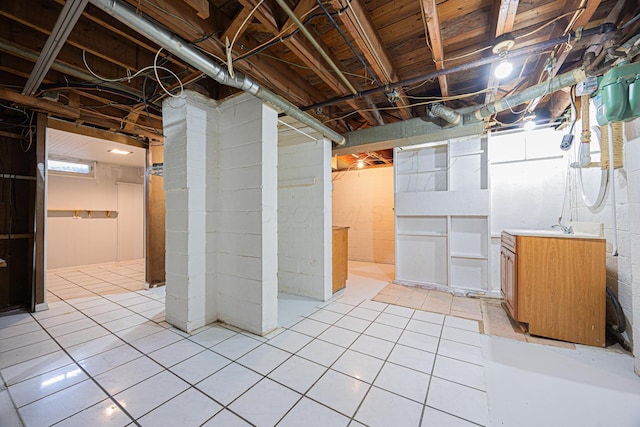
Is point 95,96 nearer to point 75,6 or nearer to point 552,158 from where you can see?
point 75,6

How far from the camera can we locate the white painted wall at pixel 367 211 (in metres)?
6.34

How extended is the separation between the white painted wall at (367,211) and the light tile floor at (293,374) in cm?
349

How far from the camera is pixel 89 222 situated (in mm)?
5801

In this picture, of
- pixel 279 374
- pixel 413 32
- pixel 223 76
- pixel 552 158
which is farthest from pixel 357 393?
pixel 552 158

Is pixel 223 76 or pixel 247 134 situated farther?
pixel 247 134

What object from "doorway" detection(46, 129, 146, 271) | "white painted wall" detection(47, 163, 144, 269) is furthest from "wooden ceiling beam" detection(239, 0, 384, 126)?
"white painted wall" detection(47, 163, 144, 269)

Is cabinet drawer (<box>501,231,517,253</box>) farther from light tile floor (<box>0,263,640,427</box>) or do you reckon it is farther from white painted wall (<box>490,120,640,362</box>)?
light tile floor (<box>0,263,640,427</box>)

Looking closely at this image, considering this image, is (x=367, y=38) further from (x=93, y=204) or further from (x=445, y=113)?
(x=93, y=204)

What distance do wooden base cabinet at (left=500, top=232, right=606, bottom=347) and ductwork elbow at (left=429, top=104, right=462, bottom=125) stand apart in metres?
1.50

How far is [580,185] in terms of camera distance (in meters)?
2.92

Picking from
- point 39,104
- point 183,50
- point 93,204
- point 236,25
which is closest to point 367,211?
point 236,25

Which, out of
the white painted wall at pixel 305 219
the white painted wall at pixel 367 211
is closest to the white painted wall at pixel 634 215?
the white painted wall at pixel 305 219

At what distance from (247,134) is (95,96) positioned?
1878 mm

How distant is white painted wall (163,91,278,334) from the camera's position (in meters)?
2.49
